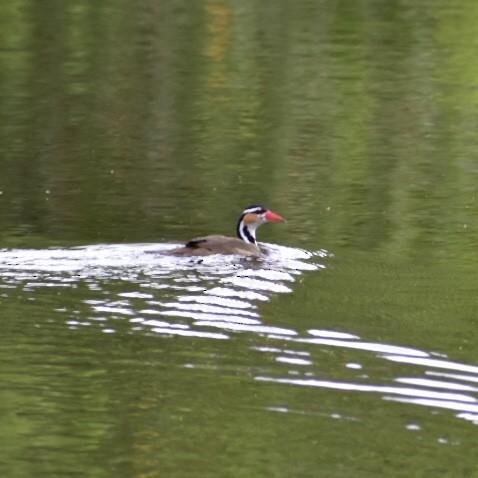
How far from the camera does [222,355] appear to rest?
10.7m

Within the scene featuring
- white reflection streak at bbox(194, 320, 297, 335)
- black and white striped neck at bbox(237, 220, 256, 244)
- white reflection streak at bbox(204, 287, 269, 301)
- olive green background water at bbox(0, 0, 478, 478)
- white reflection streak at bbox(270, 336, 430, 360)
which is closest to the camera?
olive green background water at bbox(0, 0, 478, 478)

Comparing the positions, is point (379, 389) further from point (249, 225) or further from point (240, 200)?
point (240, 200)

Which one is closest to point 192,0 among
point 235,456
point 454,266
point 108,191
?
point 108,191

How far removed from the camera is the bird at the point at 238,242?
1444cm

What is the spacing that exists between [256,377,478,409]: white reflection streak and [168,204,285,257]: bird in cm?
442

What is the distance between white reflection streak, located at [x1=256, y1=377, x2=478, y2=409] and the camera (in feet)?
31.8

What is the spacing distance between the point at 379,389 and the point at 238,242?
513 cm

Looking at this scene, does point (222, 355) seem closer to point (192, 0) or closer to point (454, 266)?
point (454, 266)

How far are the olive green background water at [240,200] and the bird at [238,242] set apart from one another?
702 millimetres

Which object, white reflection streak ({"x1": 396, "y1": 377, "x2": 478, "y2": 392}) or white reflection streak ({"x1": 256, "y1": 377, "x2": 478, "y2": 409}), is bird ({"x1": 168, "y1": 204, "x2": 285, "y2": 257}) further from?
white reflection streak ({"x1": 396, "y1": 377, "x2": 478, "y2": 392})

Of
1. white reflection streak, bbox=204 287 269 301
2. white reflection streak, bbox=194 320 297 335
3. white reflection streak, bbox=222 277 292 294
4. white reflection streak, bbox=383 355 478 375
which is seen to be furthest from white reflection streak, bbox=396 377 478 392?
white reflection streak, bbox=222 277 292 294

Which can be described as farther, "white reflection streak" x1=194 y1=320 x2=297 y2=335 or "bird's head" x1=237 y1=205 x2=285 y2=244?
"bird's head" x1=237 y1=205 x2=285 y2=244

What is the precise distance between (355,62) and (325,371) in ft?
73.4

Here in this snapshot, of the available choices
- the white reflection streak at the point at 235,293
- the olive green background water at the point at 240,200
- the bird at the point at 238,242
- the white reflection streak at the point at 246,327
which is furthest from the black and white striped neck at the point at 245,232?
the white reflection streak at the point at 246,327
